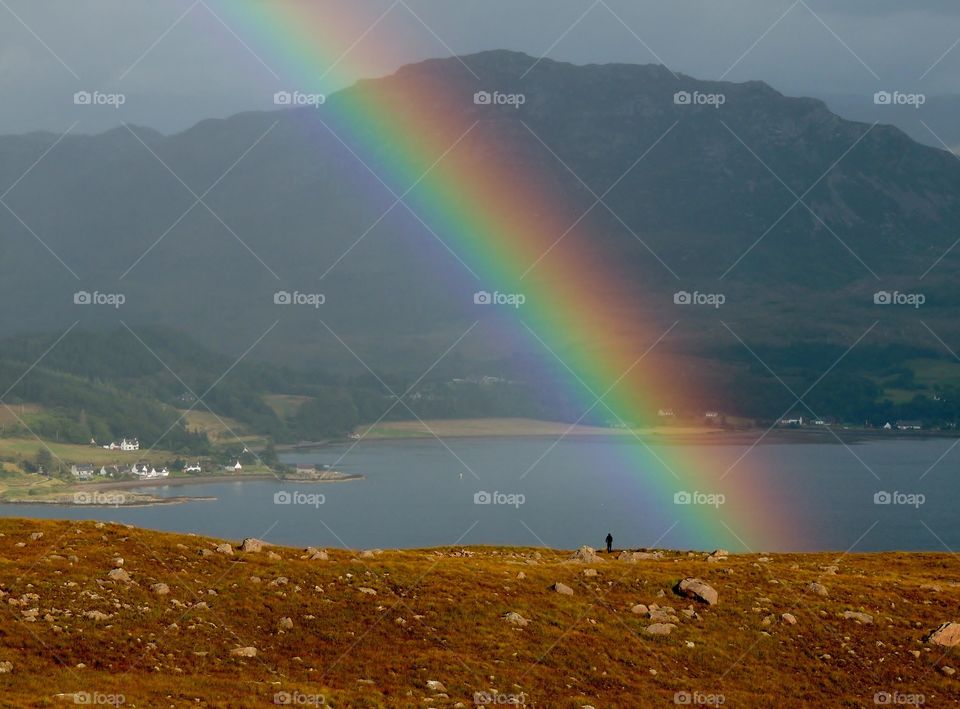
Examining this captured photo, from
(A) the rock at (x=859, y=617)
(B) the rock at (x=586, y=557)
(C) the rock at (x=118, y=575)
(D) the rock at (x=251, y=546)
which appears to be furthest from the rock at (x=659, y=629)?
(C) the rock at (x=118, y=575)

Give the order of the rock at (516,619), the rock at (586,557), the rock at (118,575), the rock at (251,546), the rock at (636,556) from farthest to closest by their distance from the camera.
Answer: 1. the rock at (636,556)
2. the rock at (586,557)
3. the rock at (251,546)
4. the rock at (516,619)
5. the rock at (118,575)

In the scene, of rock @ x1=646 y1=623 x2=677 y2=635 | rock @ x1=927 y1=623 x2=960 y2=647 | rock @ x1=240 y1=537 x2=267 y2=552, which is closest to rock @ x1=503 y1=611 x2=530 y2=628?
rock @ x1=646 y1=623 x2=677 y2=635

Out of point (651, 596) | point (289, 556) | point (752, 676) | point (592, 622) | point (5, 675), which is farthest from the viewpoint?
point (289, 556)

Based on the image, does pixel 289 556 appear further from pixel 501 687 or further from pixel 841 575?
pixel 841 575

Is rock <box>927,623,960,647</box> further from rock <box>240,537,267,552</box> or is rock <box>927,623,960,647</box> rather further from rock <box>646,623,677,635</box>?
rock <box>240,537,267,552</box>

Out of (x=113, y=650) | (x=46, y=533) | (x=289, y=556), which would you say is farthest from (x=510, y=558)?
(x=113, y=650)

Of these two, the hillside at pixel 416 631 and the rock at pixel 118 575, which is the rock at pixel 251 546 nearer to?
the hillside at pixel 416 631
